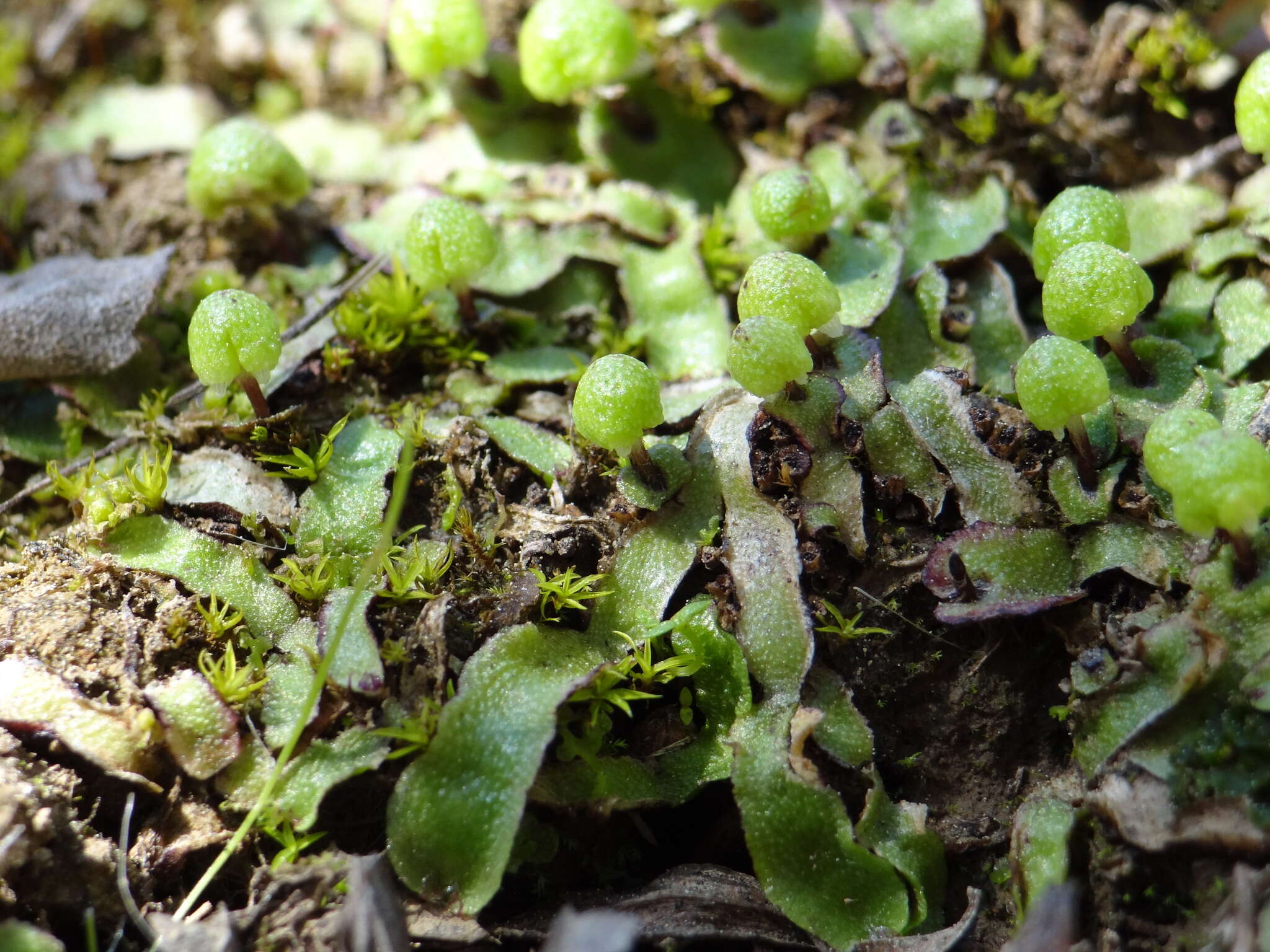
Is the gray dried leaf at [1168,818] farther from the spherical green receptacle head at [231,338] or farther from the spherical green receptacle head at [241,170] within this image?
the spherical green receptacle head at [241,170]

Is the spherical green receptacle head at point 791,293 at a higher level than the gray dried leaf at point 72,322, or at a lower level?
lower

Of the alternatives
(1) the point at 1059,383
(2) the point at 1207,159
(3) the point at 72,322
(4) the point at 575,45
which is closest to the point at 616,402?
(1) the point at 1059,383

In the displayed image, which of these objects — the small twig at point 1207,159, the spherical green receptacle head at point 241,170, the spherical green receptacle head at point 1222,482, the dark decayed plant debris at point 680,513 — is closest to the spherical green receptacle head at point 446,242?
the dark decayed plant debris at point 680,513

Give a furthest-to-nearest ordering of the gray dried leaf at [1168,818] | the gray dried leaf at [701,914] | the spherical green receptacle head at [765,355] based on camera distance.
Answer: the spherical green receptacle head at [765,355]
the gray dried leaf at [701,914]
the gray dried leaf at [1168,818]

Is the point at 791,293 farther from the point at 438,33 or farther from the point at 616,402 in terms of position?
the point at 438,33

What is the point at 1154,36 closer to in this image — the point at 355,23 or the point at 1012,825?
the point at 1012,825

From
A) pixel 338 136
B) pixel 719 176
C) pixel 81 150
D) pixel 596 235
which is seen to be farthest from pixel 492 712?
pixel 81 150

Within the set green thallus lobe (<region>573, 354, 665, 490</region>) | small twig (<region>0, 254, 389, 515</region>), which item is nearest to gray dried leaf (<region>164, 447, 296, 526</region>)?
small twig (<region>0, 254, 389, 515</region>)
